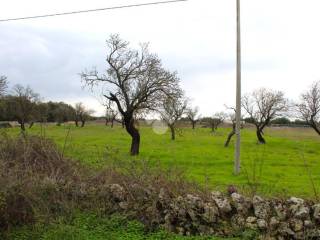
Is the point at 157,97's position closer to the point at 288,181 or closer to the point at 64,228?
the point at 288,181

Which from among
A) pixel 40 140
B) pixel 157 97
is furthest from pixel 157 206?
pixel 157 97

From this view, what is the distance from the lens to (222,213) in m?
9.88

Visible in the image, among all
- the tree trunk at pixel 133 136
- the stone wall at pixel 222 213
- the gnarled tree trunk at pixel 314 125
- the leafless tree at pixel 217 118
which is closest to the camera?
the stone wall at pixel 222 213

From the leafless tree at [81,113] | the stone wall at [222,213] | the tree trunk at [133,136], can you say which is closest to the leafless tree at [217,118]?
the leafless tree at [81,113]

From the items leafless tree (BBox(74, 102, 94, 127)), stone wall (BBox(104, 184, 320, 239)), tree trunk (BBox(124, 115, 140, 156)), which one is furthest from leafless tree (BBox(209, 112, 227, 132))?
stone wall (BBox(104, 184, 320, 239))

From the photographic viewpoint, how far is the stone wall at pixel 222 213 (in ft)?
30.5

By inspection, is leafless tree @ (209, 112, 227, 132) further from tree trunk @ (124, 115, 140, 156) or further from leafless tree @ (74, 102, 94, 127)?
tree trunk @ (124, 115, 140, 156)

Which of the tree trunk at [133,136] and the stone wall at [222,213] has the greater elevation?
the tree trunk at [133,136]

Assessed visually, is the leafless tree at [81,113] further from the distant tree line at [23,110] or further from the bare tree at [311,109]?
the bare tree at [311,109]

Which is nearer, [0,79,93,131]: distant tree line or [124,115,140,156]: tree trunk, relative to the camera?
[124,115,140,156]: tree trunk

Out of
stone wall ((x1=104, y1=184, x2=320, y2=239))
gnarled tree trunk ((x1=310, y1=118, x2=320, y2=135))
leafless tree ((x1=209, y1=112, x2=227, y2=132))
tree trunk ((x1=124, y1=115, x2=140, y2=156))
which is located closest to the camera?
stone wall ((x1=104, y1=184, x2=320, y2=239))

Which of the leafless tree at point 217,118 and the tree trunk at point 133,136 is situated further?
the leafless tree at point 217,118

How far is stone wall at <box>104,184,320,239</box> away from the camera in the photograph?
30.5 ft

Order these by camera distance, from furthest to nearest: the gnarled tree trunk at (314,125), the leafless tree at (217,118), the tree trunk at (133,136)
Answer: the leafless tree at (217,118)
the gnarled tree trunk at (314,125)
the tree trunk at (133,136)
